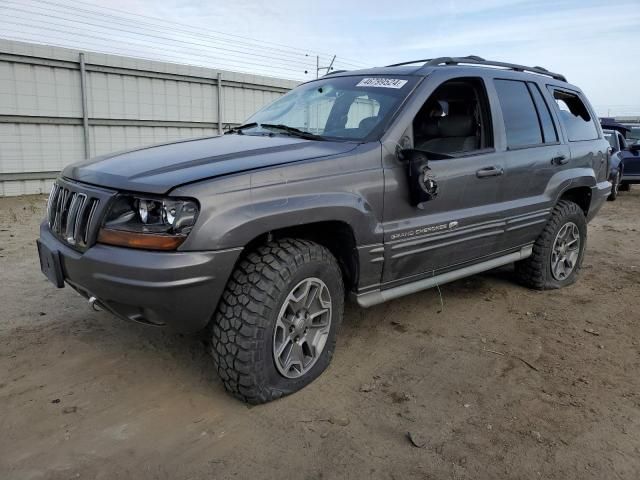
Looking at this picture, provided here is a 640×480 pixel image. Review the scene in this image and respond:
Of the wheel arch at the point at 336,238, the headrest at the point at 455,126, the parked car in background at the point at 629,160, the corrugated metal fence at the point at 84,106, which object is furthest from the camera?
the parked car in background at the point at 629,160

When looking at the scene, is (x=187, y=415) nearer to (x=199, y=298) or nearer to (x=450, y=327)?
(x=199, y=298)

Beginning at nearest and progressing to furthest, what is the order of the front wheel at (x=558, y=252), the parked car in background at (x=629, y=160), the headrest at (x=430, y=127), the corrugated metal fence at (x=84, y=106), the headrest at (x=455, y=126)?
1. the headrest at (x=430, y=127)
2. the headrest at (x=455, y=126)
3. the front wheel at (x=558, y=252)
4. the corrugated metal fence at (x=84, y=106)
5. the parked car in background at (x=629, y=160)

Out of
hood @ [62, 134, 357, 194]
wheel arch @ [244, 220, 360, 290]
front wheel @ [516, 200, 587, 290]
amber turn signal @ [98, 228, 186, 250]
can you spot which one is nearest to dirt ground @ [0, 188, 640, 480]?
front wheel @ [516, 200, 587, 290]

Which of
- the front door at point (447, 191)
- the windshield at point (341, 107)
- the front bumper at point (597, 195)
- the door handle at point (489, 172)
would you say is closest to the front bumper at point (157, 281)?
the front door at point (447, 191)

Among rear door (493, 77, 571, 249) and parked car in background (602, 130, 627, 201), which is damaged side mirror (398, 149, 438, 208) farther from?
parked car in background (602, 130, 627, 201)

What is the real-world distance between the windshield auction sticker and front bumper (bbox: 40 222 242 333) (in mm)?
1713

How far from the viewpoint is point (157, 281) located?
91.0 inches

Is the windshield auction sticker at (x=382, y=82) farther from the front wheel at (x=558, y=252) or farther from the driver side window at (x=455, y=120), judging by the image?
the front wheel at (x=558, y=252)

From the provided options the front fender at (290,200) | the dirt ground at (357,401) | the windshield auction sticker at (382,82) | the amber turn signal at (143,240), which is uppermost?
the windshield auction sticker at (382,82)

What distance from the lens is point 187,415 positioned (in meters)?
2.62

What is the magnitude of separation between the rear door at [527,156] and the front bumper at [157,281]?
2427 millimetres

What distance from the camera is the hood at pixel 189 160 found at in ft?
8.14

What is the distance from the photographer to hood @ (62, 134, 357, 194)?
248 cm

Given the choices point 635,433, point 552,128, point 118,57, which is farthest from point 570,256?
point 118,57
